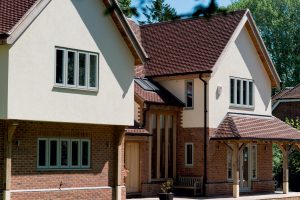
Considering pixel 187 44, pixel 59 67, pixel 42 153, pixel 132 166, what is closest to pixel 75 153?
pixel 42 153

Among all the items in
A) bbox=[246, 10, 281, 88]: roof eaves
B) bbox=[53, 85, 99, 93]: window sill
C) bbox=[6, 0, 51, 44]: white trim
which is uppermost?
bbox=[246, 10, 281, 88]: roof eaves

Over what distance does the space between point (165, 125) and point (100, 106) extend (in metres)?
7.21

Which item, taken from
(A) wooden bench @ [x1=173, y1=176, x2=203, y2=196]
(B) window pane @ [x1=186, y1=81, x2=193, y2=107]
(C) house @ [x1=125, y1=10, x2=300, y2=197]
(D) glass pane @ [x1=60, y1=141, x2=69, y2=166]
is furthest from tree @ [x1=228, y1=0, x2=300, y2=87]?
(D) glass pane @ [x1=60, y1=141, x2=69, y2=166]

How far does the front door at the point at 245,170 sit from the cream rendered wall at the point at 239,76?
202cm

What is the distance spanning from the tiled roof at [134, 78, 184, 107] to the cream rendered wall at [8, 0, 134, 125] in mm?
Answer: 4053

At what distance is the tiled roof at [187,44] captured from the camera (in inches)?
1160

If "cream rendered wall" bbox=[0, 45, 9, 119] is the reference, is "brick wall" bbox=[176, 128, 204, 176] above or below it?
→ below

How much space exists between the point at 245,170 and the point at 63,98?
13077 mm

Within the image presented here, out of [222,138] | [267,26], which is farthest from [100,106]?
[267,26]

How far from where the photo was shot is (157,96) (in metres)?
28.4

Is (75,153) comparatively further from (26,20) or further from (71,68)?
(26,20)

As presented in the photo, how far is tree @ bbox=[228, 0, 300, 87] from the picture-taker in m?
67.1

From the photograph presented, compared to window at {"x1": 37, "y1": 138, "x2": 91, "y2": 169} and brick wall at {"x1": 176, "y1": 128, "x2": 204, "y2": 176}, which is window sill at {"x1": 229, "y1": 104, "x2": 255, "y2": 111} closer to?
brick wall at {"x1": 176, "y1": 128, "x2": 204, "y2": 176}

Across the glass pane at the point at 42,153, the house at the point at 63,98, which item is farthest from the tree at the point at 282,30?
the glass pane at the point at 42,153
